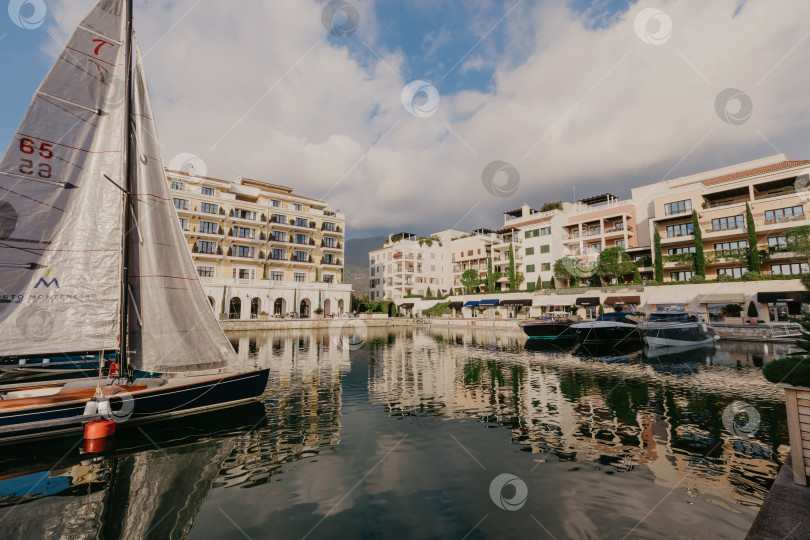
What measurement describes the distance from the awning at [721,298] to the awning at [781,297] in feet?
4.85

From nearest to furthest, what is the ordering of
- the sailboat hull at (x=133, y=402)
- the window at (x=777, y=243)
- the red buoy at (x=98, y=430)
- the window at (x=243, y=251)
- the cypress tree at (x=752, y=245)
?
the sailboat hull at (x=133, y=402) → the red buoy at (x=98, y=430) → the window at (x=777, y=243) → the cypress tree at (x=752, y=245) → the window at (x=243, y=251)

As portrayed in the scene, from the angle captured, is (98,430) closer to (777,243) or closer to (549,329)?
(549,329)

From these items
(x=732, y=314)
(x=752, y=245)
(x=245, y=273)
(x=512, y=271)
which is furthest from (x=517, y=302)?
(x=245, y=273)

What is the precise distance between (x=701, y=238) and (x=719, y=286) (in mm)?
6802

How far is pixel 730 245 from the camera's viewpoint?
41500 mm

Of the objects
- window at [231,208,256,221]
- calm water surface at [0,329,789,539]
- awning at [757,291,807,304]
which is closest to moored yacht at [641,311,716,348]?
awning at [757,291,807,304]

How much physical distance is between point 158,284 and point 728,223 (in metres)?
53.3

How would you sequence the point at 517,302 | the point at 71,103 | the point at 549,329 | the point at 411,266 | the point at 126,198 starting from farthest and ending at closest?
the point at 411,266
the point at 517,302
the point at 549,329
the point at 126,198
the point at 71,103

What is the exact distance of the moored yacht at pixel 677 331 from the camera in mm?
26719

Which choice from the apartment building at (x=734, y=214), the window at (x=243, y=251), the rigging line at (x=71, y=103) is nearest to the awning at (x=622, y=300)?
the apartment building at (x=734, y=214)

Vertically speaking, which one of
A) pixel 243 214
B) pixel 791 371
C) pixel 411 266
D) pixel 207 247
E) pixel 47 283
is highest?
pixel 243 214

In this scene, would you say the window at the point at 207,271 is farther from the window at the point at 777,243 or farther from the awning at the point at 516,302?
the window at the point at 777,243

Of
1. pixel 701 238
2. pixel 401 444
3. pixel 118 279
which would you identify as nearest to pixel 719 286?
pixel 701 238

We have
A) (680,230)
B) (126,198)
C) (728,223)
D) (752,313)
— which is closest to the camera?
(126,198)
